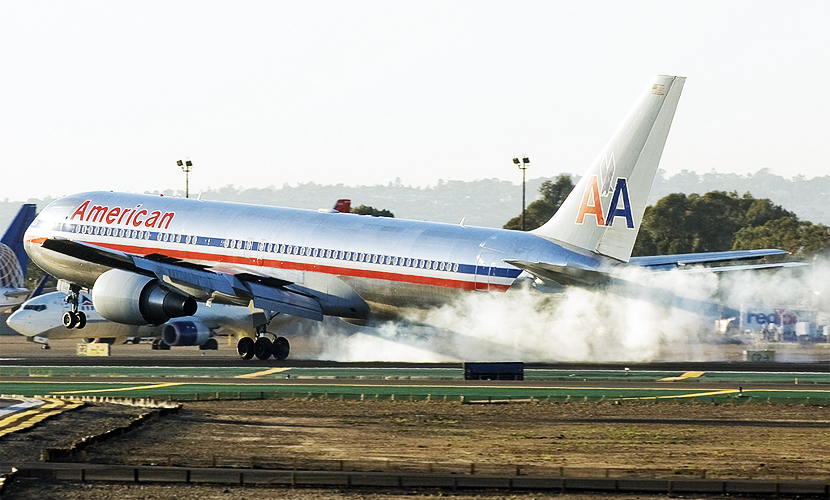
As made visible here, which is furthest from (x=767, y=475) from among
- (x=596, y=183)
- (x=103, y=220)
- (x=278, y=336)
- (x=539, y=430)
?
(x=103, y=220)

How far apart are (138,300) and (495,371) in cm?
1739

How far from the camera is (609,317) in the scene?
136 ft

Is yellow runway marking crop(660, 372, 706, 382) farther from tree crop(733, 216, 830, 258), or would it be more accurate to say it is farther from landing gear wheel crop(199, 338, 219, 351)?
tree crop(733, 216, 830, 258)

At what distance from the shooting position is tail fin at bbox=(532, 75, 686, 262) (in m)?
42.2

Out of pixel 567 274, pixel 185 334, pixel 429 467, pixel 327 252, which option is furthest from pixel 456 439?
pixel 185 334

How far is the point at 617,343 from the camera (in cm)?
4169

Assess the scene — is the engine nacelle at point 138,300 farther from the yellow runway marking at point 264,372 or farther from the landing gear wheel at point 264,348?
the yellow runway marking at point 264,372

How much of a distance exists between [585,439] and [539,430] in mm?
1707

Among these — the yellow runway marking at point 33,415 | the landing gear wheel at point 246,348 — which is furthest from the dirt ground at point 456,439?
the landing gear wheel at point 246,348

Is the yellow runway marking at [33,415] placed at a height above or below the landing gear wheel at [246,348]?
below

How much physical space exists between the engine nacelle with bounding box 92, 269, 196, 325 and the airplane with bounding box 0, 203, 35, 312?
165 ft

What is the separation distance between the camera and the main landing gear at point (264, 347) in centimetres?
5191

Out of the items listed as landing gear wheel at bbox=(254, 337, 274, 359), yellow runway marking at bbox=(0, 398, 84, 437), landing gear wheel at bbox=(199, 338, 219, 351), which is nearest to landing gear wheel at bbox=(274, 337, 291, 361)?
landing gear wheel at bbox=(254, 337, 274, 359)

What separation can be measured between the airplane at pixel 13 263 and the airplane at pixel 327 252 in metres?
43.0
